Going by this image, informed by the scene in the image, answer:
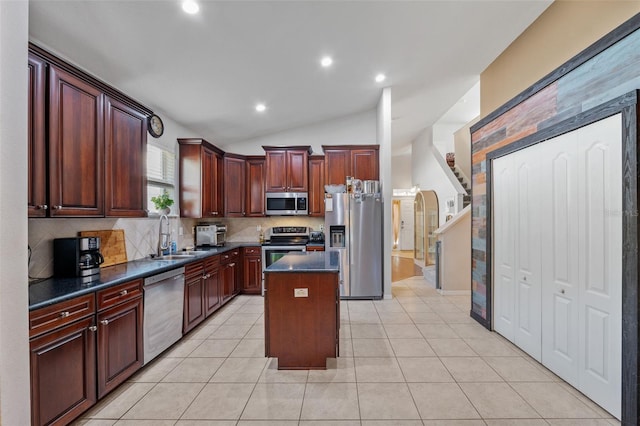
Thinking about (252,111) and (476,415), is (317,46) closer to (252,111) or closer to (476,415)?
(252,111)

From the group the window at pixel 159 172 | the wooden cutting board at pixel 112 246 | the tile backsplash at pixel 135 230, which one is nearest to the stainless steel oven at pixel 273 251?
the tile backsplash at pixel 135 230

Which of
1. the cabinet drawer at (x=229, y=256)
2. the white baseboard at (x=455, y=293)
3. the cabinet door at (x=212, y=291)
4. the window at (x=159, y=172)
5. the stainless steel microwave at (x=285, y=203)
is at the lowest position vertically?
the white baseboard at (x=455, y=293)

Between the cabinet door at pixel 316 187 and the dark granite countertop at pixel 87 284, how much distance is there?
259cm

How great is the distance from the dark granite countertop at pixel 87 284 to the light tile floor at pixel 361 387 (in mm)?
915

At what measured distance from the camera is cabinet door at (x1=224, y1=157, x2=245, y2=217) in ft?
16.4

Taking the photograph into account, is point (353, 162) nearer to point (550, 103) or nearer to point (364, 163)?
point (364, 163)

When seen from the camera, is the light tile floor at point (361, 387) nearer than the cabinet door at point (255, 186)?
Yes

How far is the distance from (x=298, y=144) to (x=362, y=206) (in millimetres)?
1991

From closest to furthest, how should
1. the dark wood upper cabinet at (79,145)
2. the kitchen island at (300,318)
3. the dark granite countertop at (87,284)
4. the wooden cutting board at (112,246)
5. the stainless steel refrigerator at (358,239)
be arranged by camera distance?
the dark granite countertop at (87,284), the dark wood upper cabinet at (79,145), the kitchen island at (300,318), the wooden cutting board at (112,246), the stainless steel refrigerator at (358,239)

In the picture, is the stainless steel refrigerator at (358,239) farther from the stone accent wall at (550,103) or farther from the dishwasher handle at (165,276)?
the dishwasher handle at (165,276)

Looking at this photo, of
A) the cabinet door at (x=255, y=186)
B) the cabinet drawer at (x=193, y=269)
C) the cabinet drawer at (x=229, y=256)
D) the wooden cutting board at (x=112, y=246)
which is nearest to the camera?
the wooden cutting board at (x=112, y=246)

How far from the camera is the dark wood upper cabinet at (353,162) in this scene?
16.5 ft

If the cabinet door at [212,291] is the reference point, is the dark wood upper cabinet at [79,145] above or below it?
above

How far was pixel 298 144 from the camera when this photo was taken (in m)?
5.62
